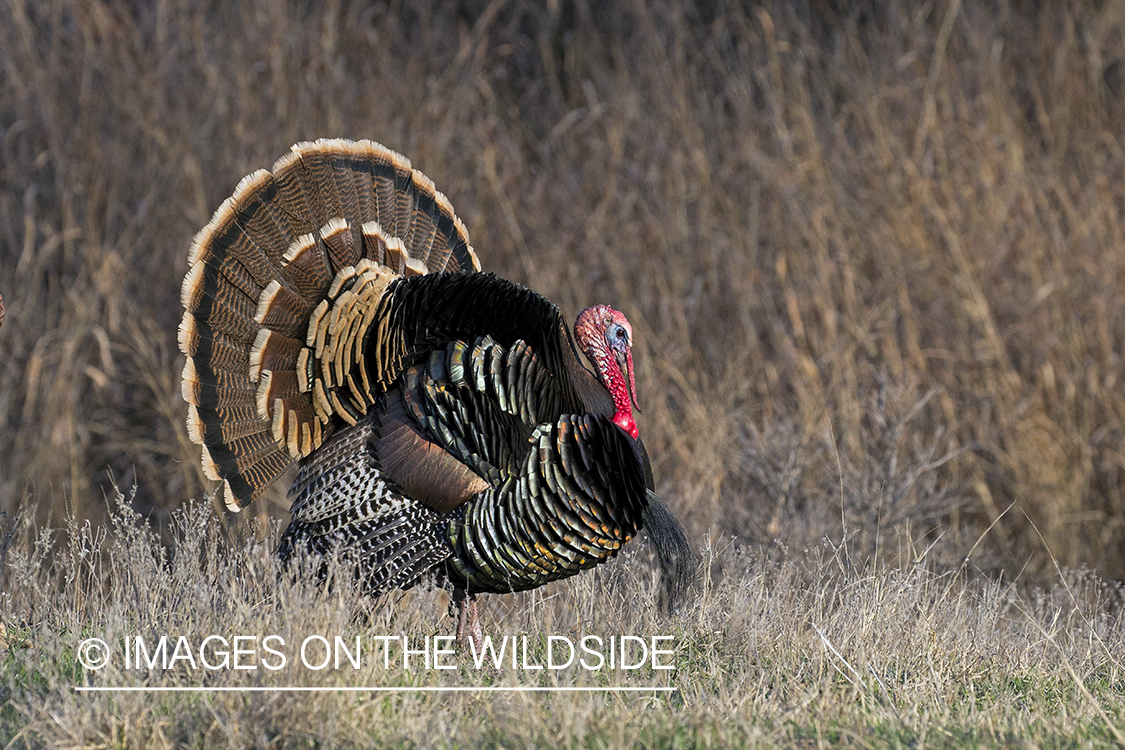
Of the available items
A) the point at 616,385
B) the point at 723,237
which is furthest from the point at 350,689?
the point at 723,237

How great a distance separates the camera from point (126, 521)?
3602mm

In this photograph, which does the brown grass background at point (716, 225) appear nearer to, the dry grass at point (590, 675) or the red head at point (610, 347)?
the dry grass at point (590, 675)

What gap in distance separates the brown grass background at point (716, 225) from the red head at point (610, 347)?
5.96ft

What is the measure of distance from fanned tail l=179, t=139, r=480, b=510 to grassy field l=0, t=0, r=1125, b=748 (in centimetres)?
110

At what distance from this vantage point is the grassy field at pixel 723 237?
232 inches

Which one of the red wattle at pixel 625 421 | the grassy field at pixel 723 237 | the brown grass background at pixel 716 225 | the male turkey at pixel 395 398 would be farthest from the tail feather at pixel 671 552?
the brown grass background at pixel 716 225

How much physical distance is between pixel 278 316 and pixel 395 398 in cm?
50

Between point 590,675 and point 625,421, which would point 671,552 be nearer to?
point 625,421

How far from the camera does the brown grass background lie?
616 cm

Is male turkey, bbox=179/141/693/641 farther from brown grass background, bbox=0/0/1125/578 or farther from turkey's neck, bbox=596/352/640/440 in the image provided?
brown grass background, bbox=0/0/1125/578

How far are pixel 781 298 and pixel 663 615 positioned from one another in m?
3.48

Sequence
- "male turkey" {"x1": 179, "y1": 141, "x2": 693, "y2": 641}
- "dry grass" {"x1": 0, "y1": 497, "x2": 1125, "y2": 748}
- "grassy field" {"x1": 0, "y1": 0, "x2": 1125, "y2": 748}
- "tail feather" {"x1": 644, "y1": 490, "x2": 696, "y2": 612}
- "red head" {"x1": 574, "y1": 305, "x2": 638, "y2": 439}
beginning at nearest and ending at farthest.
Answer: "dry grass" {"x1": 0, "y1": 497, "x2": 1125, "y2": 748}, "male turkey" {"x1": 179, "y1": 141, "x2": 693, "y2": 641}, "tail feather" {"x1": 644, "y1": 490, "x2": 696, "y2": 612}, "red head" {"x1": 574, "y1": 305, "x2": 638, "y2": 439}, "grassy field" {"x1": 0, "y1": 0, "x2": 1125, "y2": 748}

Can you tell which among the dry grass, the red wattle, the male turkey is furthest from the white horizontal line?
the red wattle

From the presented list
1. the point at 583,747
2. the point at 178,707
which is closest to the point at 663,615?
the point at 583,747
